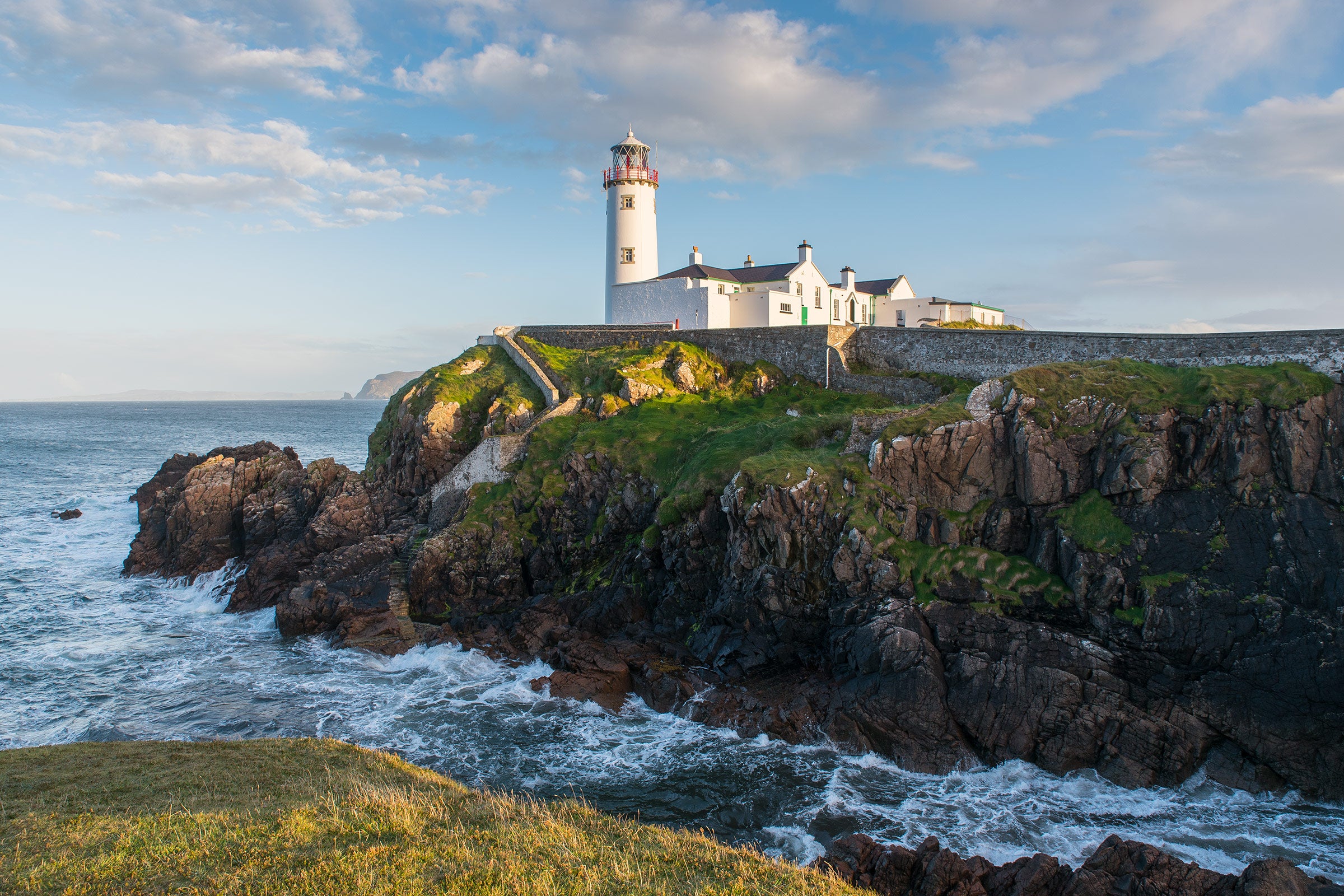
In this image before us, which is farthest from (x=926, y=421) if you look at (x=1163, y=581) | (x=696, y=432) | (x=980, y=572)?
(x=696, y=432)

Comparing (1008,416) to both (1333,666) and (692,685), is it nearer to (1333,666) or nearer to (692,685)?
(1333,666)

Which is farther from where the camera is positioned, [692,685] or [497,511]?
[497,511]

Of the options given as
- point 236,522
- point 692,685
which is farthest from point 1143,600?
point 236,522

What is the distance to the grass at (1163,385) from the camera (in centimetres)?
2080

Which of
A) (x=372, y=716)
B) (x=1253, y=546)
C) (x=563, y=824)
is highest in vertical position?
(x=1253, y=546)

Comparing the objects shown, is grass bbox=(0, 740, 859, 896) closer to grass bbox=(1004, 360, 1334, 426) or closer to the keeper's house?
grass bbox=(1004, 360, 1334, 426)

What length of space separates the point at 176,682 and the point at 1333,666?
2896cm

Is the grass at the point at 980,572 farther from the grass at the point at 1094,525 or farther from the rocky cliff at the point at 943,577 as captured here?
the grass at the point at 1094,525

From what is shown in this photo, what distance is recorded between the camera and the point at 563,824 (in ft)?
39.2

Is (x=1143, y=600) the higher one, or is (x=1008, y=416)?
(x=1008, y=416)

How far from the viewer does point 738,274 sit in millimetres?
44688

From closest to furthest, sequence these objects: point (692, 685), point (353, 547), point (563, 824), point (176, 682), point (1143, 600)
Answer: point (563, 824) → point (1143, 600) → point (692, 685) → point (176, 682) → point (353, 547)

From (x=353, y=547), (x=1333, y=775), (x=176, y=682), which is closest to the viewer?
(x=1333, y=775)

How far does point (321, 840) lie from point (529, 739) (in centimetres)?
850
